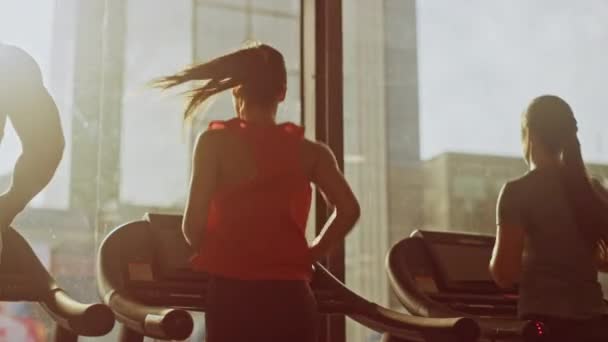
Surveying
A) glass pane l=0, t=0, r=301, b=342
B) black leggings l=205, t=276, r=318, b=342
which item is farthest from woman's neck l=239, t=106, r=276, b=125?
glass pane l=0, t=0, r=301, b=342

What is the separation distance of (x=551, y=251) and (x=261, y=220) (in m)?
0.82

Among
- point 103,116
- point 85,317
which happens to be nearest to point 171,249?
point 85,317

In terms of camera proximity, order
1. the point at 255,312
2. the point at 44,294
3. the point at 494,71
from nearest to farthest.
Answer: the point at 255,312 < the point at 44,294 < the point at 494,71

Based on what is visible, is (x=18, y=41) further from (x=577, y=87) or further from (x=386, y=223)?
(x=577, y=87)

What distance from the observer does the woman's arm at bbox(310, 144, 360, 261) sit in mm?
1765

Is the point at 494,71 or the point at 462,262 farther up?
the point at 494,71

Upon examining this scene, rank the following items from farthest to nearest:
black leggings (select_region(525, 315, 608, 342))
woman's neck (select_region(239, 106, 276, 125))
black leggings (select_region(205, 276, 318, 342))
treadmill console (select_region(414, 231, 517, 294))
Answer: treadmill console (select_region(414, 231, 517, 294)), black leggings (select_region(525, 315, 608, 342)), woman's neck (select_region(239, 106, 276, 125)), black leggings (select_region(205, 276, 318, 342))

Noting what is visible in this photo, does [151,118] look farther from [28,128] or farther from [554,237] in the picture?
[554,237]

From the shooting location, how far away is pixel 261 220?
5.36ft

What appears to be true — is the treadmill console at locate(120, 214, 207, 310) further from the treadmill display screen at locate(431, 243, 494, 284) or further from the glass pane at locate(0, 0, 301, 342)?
the treadmill display screen at locate(431, 243, 494, 284)

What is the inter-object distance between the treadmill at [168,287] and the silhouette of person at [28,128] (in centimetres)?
42

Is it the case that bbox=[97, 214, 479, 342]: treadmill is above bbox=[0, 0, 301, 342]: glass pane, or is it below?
below

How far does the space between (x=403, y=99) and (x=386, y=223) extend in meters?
0.61

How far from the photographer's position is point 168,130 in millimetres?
3387
